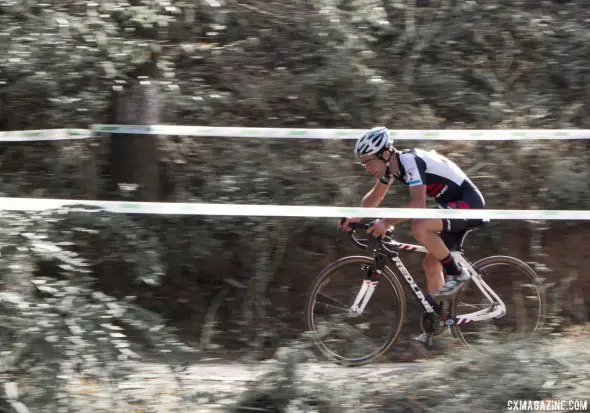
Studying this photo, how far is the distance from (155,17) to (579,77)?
4.52 meters

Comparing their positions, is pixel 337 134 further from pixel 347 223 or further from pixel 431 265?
pixel 431 265

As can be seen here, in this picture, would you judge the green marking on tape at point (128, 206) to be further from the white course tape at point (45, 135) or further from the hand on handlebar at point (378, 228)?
the hand on handlebar at point (378, 228)

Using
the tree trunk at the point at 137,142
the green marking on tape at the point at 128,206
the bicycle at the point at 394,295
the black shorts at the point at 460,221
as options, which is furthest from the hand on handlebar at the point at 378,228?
the tree trunk at the point at 137,142

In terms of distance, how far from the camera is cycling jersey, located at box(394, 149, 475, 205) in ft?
20.6

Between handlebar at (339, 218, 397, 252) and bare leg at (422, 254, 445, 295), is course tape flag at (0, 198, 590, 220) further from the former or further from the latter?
bare leg at (422, 254, 445, 295)

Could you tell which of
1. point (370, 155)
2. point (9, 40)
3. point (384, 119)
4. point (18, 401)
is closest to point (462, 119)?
point (384, 119)

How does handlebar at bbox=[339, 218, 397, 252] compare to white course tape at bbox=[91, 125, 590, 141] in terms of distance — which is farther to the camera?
white course tape at bbox=[91, 125, 590, 141]

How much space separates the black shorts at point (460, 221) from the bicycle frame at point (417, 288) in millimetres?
103

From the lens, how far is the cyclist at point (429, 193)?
6266 millimetres

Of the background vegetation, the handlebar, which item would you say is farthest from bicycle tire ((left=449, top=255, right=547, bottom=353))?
the handlebar

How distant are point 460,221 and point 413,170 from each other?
59 cm

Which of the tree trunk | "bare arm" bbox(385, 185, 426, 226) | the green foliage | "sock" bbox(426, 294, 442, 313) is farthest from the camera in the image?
the tree trunk

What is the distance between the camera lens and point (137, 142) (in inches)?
276

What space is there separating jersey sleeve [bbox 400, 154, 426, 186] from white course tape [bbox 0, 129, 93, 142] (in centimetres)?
265
